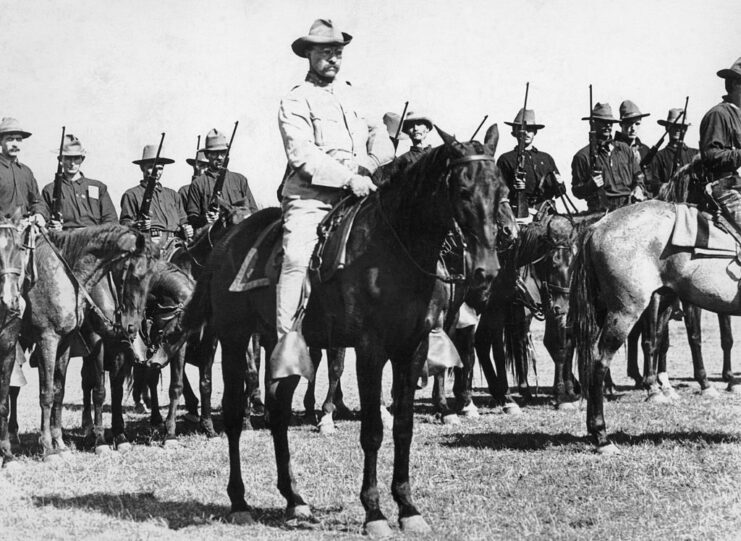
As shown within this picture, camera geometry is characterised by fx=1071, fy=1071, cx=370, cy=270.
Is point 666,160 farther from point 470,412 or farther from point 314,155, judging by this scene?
point 314,155

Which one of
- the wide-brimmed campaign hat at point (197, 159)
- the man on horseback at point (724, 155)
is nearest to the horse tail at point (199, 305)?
the man on horseback at point (724, 155)

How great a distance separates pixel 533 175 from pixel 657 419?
15.6 ft

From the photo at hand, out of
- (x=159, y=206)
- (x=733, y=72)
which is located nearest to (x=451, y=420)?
(x=733, y=72)

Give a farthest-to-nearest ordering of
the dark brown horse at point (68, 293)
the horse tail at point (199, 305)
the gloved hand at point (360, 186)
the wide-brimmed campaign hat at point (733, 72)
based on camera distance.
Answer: the dark brown horse at point (68, 293) → the wide-brimmed campaign hat at point (733, 72) → the horse tail at point (199, 305) → the gloved hand at point (360, 186)

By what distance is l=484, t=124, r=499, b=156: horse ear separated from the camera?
22.7ft

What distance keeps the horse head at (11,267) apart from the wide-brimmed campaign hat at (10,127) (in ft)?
9.40

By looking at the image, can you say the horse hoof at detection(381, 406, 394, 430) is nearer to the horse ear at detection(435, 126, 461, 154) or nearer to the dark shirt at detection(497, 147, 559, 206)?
the dark shirt at detection(497, 147, 559, 206)

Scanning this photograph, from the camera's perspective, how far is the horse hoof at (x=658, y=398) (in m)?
14.2

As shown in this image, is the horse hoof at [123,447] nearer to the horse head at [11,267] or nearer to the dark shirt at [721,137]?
the horse head at [11,267]

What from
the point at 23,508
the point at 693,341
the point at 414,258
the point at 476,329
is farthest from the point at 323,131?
the point at 693,341

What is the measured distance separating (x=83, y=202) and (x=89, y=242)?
341cm

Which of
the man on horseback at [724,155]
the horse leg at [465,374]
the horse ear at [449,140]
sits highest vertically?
the man on horseback at [724,155]

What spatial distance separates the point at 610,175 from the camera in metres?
15.6

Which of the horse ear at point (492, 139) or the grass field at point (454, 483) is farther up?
the horse ear at point (492, 139)
